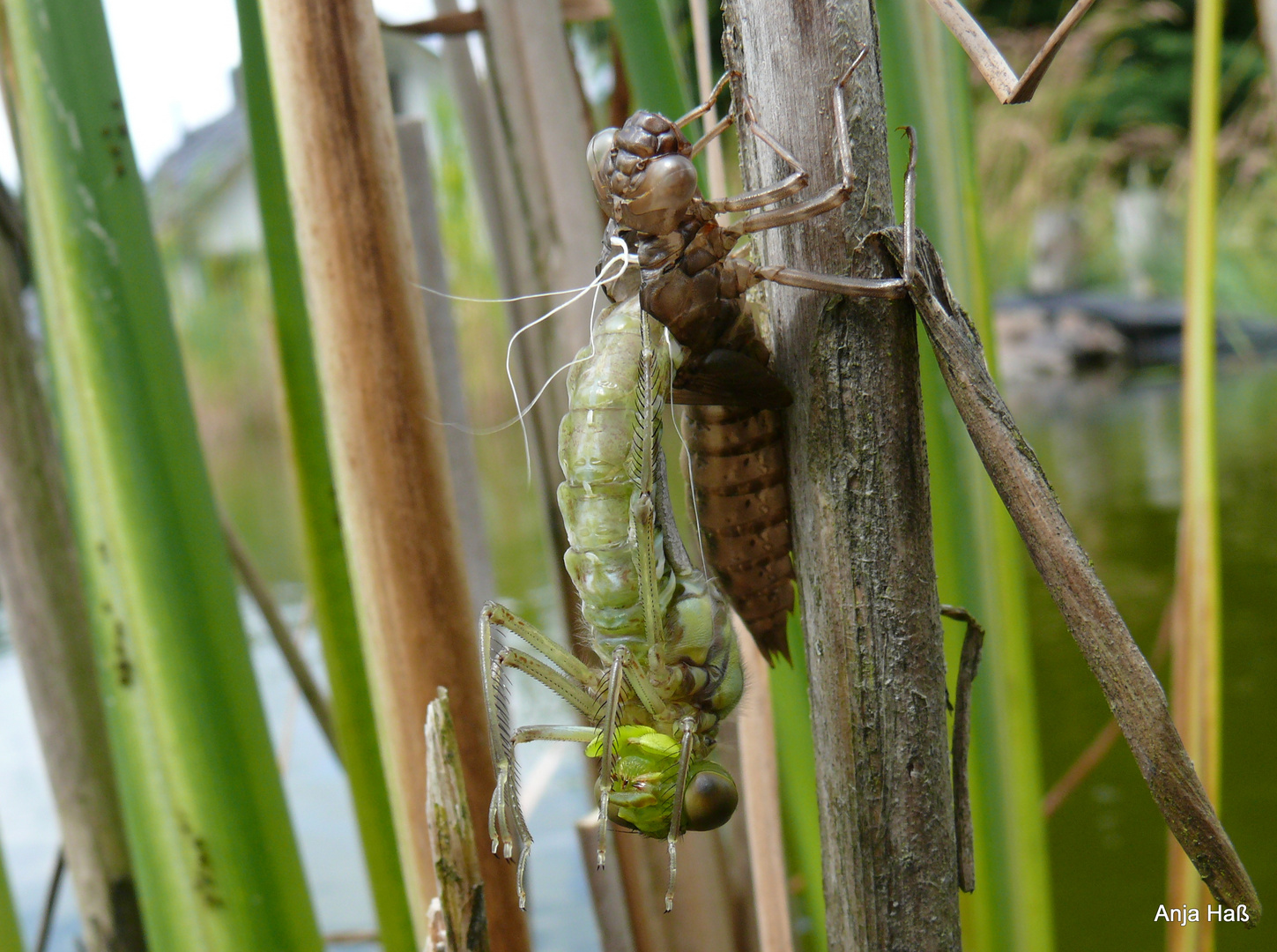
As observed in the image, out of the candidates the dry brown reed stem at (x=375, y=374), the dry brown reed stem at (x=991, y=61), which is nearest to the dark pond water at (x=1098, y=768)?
the dry brown reed stem at (x=375, y=374)

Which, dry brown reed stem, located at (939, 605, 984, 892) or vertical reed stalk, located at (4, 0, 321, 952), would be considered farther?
vertical reed stalk, located at (4, 0, 321, 952)

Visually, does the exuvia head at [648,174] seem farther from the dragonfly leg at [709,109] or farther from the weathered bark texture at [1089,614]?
the weathered bark texture at [1089,614]

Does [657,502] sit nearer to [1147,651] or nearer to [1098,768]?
[1098,768]

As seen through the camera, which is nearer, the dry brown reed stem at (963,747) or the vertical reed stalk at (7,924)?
the dry brown reed stem at (963,747)

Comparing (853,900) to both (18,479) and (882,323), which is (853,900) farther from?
(18,479)

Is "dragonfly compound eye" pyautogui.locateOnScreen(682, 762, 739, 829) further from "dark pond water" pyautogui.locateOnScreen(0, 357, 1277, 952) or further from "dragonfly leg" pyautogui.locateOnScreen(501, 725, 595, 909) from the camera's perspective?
"dark pond water" pyautogui.locateOnScreen(0, 357, 1277, 952)

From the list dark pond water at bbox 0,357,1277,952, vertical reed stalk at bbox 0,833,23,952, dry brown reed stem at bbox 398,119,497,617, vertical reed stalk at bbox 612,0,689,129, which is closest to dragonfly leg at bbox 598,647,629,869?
vertical reed stalk at bbox 612,0,689,129
